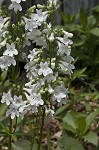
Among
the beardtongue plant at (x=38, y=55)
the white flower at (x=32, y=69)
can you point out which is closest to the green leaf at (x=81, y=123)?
the beardtongue plant at (x=38, y=55)

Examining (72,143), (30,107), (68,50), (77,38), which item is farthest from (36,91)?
(77,38)

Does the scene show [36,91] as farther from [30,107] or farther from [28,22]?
[28,22]

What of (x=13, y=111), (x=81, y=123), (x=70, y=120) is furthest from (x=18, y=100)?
(x=70, y=120)

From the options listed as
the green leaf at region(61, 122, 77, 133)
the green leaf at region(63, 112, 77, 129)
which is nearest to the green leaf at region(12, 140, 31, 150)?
the green leaf at region(61, 122, 77, 133)

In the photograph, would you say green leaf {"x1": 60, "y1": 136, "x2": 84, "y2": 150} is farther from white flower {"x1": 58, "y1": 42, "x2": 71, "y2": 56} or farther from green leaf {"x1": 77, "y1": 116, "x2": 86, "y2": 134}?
white flower {"x1": 58, "y1": 42, "x2": 71, "y2": 56}

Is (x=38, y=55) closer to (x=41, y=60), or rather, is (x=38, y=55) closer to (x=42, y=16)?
(x=41, y=60)

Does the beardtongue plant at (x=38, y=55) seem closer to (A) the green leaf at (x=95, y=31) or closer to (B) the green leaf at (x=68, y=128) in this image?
(B) the green leaf at (x=68, y=128)

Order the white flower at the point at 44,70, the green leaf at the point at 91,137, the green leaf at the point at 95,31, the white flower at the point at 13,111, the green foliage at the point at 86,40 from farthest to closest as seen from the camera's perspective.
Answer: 1. the green foliage at the point at 86,40
2. the green leaf at the point at 95,31
3. the green leaf at the point at 91,137
4. the white flower at the point at 13,111
5. the white flower at the point at 44,70

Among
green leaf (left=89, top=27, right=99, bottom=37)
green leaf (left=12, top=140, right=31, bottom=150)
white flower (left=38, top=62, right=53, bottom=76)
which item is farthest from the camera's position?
green leaf (left=89, top=27, right=99, bottom=37)
